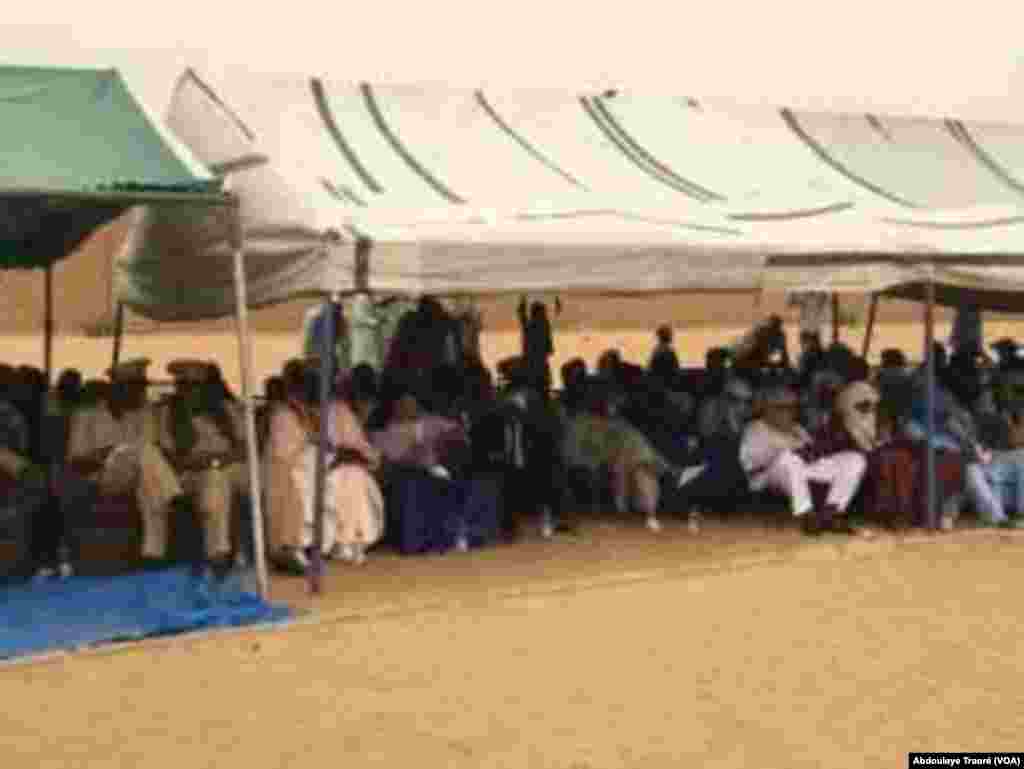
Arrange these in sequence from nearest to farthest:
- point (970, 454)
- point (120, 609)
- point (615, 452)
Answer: point (120, 609), point (615, 452), point (970, 454)

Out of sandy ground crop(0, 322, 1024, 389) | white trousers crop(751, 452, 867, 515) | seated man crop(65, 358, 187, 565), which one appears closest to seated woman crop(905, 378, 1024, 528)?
white trousers crop(751, 452, 867, 515)

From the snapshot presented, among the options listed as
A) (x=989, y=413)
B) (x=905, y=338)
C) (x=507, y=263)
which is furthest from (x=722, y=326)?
(x=507, y=263)

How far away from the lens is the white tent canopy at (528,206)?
8.84 m

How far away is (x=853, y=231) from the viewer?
34.9 feet

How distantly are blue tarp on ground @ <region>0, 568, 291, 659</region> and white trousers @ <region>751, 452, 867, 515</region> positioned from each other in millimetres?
3485

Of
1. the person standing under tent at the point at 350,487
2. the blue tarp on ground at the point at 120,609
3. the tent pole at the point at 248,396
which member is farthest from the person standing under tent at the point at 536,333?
the blue tarp on ground at the point at 120,609

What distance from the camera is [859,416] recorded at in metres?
10.9

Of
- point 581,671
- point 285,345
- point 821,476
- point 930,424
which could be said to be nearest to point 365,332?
point 821,476

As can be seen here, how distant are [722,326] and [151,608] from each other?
39119 mm

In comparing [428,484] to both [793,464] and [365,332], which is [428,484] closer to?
[793,464]

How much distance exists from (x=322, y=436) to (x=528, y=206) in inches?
77.6

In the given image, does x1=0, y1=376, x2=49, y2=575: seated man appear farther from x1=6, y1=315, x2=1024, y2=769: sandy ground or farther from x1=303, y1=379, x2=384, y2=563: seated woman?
x1=303, y1=379, x2=384, y2=563: seated woman

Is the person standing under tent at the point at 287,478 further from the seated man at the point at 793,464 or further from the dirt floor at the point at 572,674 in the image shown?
the seated man at the point at 793,464

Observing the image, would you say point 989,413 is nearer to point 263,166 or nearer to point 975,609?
point 975,609
